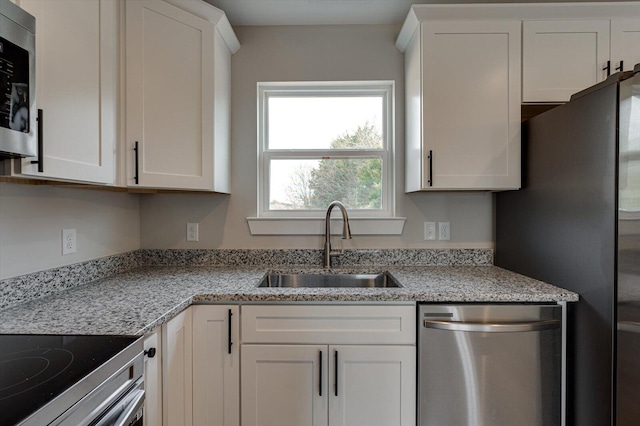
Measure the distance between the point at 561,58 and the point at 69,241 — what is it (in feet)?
8.37

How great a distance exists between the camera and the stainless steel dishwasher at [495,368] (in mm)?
1381

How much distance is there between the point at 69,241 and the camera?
1.49 meters

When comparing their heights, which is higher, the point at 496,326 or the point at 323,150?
the point at 323,150

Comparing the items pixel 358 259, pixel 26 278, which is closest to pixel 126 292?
pixel 26 278

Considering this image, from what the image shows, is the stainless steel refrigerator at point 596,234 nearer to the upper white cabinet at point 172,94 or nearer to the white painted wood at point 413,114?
the white painted wood at point 413,114

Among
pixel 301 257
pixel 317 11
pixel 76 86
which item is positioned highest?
pixel 317 11

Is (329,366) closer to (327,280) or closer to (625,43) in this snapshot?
(327,280)

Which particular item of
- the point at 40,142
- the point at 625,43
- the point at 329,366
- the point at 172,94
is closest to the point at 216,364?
the point at 329,366

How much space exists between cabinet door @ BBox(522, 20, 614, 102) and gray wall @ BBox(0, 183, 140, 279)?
2.26 metres

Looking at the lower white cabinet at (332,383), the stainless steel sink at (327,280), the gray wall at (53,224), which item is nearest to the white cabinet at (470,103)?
the stainless steel sink at (327,280)

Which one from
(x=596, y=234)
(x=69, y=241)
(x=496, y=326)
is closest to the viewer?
(x=596, y=234)

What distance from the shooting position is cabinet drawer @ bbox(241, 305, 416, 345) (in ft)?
4.66

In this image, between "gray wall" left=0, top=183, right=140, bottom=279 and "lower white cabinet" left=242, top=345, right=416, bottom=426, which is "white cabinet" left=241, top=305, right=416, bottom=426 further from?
"gray wall" left=0, top=183, right=140, bottom=279

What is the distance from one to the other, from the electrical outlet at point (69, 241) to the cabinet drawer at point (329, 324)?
0.85 metres
